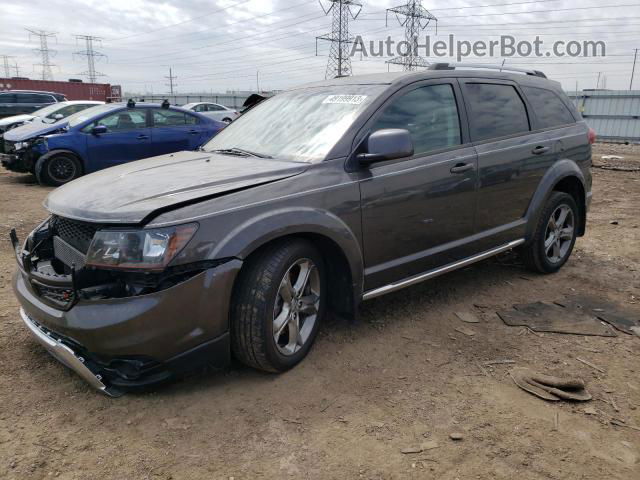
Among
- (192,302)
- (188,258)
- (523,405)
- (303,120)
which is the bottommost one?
(523,405)

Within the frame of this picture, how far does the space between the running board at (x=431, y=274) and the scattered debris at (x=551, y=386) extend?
88cm

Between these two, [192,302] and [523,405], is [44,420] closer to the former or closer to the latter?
[192,302]

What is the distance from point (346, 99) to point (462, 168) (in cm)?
100

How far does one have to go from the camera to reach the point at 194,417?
2.63m

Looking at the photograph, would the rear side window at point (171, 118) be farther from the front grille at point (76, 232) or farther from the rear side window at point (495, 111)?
the front grille at point (76, 232)

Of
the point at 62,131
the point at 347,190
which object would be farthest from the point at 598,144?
the point at 347,190

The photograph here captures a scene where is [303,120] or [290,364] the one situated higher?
[303,120]

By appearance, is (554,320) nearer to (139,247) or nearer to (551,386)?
(551,386)

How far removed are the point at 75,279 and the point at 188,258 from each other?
0.56m

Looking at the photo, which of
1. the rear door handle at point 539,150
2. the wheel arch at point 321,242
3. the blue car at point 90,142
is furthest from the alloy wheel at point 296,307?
the blue car at point 90,142

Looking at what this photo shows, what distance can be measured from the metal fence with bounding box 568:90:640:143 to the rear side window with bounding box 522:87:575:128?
755 inches

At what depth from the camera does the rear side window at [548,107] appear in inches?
182

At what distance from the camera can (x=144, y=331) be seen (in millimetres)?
2471

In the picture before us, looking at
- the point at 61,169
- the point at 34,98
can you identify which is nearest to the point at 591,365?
the point at 61,169
